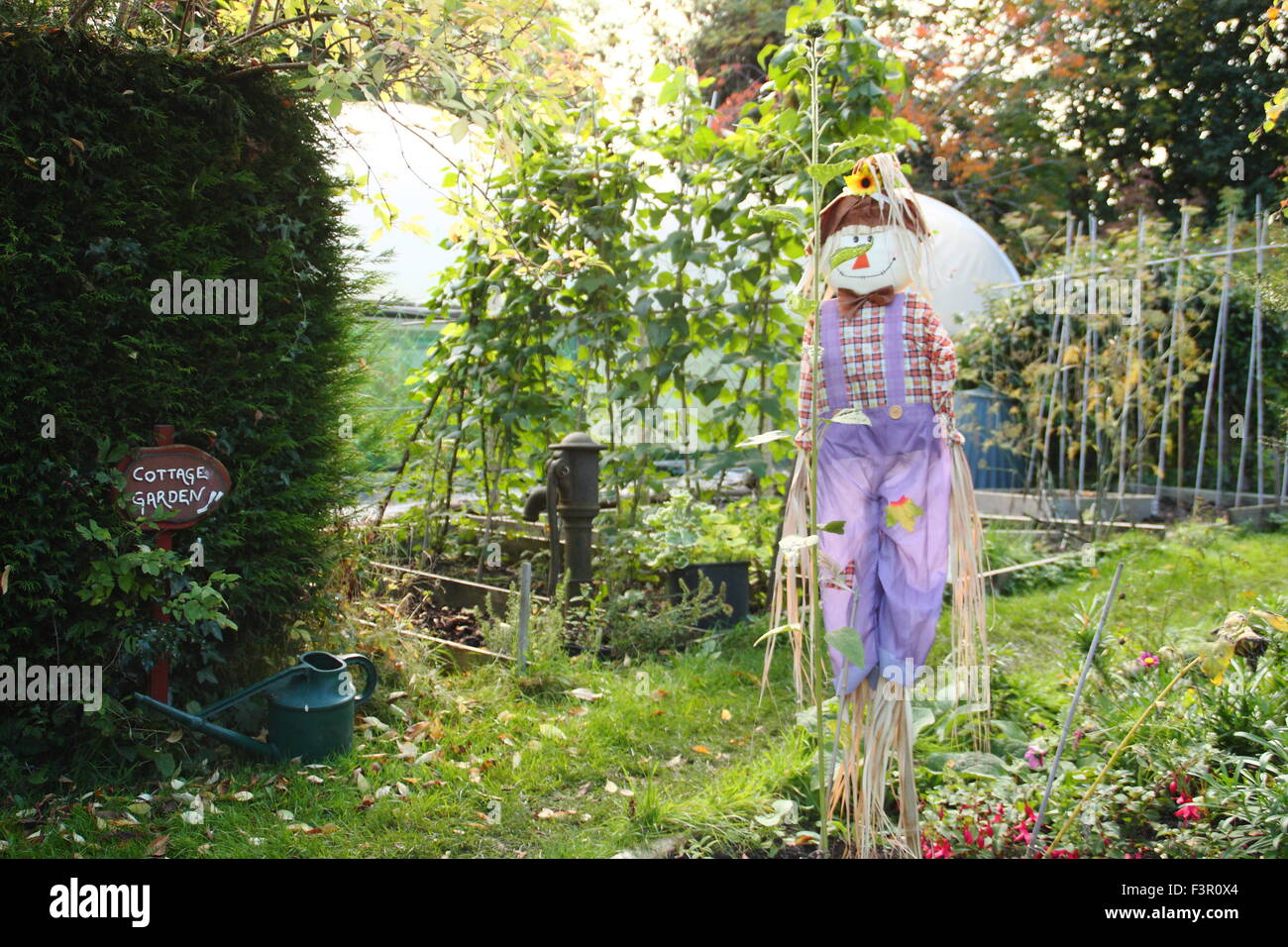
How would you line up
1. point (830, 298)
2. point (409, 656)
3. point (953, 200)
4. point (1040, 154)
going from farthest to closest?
point (953, 200) → point (1040, 154) → point (409, 656) → point (830, 298)

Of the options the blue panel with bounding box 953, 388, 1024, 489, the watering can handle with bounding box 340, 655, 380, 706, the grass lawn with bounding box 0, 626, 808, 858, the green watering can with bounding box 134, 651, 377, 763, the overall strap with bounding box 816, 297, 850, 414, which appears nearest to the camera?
the grass lawn with bounding box 0, 626, 808, 858

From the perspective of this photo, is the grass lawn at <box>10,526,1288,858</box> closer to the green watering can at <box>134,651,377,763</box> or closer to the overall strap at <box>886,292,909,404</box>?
the green watering can at <box>134,651,377,763</box>

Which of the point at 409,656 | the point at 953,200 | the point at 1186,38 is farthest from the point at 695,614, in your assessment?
the point at 953,200

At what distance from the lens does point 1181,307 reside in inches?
247

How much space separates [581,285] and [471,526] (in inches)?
68.1

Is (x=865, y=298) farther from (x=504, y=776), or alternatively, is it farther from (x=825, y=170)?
(x=504, y=776)

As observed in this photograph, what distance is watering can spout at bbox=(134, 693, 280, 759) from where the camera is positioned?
9.16 ft

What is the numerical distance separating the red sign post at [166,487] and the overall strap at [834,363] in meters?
1.86

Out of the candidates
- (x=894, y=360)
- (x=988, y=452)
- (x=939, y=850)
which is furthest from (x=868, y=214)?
(x=988, y=452)

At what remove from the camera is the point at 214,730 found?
2.85m

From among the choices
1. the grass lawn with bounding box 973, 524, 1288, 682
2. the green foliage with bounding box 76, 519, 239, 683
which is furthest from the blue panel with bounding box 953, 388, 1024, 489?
the green foliage with bounding box 76, 519, 239, 683

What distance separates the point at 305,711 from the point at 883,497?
6.03 feet

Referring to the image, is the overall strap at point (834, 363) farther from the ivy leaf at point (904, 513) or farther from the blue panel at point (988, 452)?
the blue panel at point (988, 452)
